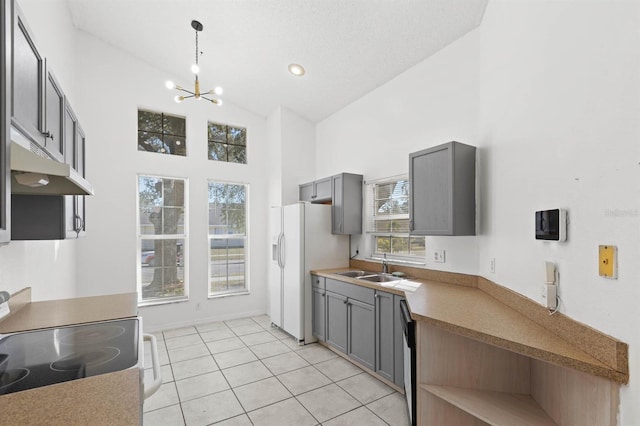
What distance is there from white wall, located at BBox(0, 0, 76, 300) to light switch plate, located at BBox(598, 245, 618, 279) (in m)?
3.05

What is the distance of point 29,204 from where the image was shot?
174 centimetres

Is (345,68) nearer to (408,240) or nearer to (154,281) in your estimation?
(408,240)

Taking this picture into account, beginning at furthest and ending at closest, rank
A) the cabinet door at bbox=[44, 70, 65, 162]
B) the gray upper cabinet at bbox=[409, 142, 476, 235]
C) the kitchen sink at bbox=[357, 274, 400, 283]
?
the kitchen sink at bbox=[357, 274, 400, 283] → the gray upper cabinet at bbox=[409, 142, 476, 235] → the cabinet door at bbox=[44, 70, 65, 162]

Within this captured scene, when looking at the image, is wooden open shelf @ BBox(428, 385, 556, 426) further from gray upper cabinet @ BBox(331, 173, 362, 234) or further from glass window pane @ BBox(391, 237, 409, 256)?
gray upper cabinet @ BBox(331, 173, 362, 234)

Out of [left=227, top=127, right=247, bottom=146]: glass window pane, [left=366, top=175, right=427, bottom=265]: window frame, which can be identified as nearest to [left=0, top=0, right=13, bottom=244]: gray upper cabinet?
[left=366, top=175, right=427, bottom=265]: window frame

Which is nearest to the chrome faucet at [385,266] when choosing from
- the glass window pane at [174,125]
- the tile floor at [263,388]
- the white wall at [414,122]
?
the white wall at [414,122]

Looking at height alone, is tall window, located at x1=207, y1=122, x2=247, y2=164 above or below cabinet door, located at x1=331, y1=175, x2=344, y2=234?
above

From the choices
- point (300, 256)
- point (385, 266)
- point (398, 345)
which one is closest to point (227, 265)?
point (300, 256)

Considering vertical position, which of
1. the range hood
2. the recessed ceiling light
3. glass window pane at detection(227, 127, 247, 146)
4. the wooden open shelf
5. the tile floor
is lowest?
the tile floor

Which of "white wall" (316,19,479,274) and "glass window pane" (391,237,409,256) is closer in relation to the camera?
"white wall" (316,19,479,274)

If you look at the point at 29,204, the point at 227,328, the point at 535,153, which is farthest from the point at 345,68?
the point at 227,328

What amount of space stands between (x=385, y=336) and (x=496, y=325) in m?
1.34

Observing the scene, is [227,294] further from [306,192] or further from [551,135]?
[551,135]

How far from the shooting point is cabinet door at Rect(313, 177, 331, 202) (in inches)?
166
